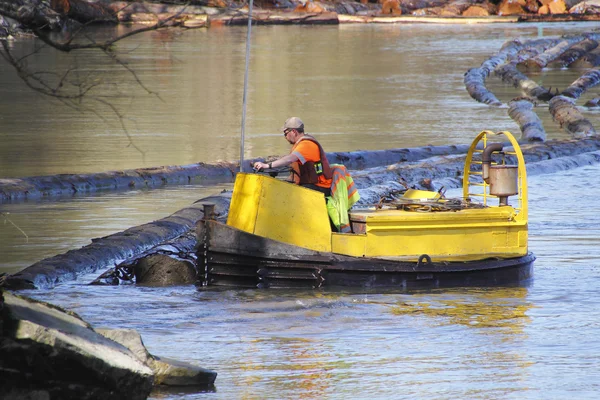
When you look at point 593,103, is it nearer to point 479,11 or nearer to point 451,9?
point 479,11

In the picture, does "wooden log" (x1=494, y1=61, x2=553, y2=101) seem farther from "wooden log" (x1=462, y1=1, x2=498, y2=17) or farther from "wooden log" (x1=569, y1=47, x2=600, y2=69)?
"wooden log" (x1=462, y1=1, x2=498, y2=17)

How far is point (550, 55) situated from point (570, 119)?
54.6 ft

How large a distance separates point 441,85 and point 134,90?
29.7 feet

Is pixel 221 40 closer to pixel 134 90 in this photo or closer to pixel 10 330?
pixel 134 90

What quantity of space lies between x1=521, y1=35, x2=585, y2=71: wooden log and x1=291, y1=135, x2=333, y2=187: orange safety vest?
29124 millimetres

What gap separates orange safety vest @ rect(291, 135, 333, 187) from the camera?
10742 millimetres

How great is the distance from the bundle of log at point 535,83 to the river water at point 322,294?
1.67 ft

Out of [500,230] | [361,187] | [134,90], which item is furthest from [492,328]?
[134,90]

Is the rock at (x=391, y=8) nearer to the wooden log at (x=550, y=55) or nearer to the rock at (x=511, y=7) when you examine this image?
the rock at (x=511, y=7)

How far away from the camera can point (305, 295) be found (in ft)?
34.6

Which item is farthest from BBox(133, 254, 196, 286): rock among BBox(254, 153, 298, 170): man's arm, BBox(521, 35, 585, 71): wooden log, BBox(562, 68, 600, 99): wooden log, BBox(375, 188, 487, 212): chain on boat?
BBox(521, 35, 585, 71): wooden log

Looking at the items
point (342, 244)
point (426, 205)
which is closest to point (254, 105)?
point (426, 205)

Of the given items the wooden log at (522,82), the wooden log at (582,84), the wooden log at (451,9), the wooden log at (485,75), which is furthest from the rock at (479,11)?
the wooden log at (582,84)

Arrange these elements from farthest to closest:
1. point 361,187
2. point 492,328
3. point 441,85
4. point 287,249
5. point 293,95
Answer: point 441,85
point 293,95
point 361,187
point 287,249
point 492,328
